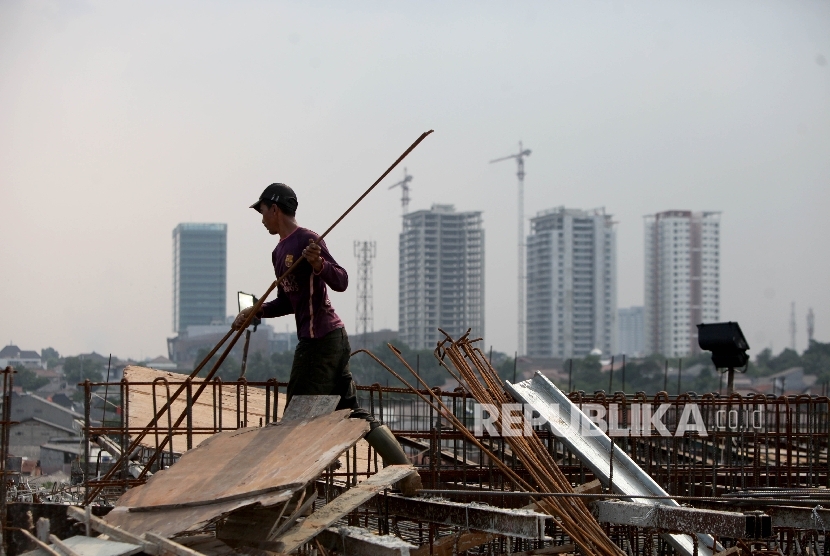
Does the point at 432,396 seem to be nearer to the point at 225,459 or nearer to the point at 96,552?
the point at 225,459

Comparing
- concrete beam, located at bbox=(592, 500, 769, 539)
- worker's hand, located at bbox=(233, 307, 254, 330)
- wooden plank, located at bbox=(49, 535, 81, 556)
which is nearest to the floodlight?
concrete beam, located at bbox=(592, 500, 769, 539)

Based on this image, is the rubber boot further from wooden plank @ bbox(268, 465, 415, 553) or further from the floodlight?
the floodlight

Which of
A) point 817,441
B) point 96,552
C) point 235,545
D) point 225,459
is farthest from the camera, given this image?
point 817,441

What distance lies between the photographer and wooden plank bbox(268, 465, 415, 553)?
474cm

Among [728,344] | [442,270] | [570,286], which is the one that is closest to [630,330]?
[570,286]

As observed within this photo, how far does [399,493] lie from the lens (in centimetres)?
594

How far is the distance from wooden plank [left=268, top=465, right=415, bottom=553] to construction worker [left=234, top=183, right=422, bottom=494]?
13.0 inches

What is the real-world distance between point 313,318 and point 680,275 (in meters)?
152

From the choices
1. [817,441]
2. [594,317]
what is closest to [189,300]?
[594,317]

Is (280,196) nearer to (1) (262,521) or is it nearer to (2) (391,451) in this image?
(2) (391,451)

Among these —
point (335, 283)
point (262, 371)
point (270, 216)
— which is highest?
point (270, 216)

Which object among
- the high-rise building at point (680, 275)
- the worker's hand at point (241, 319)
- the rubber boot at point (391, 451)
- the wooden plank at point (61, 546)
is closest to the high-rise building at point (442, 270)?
the high-rise building at point (680, 275)

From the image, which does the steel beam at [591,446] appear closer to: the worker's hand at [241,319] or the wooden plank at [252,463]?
the wooden plank at [252,463]

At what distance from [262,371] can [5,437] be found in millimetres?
53087
